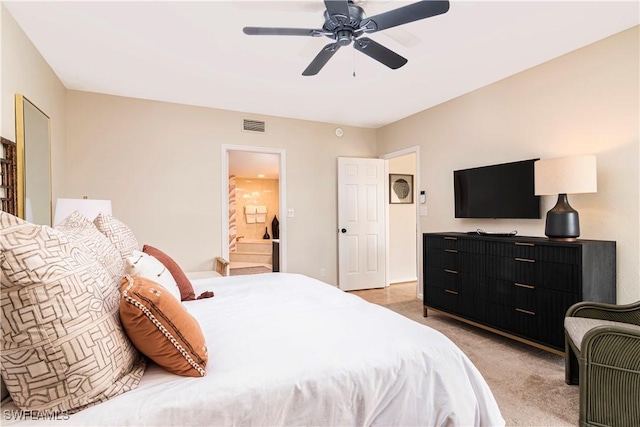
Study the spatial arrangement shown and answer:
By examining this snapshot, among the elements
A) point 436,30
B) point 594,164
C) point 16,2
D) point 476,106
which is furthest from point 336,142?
point 16,2

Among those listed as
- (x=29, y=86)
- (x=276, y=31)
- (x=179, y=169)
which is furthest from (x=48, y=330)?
(x=179, y=169)

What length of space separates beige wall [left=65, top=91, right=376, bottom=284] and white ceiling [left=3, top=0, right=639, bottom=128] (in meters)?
0.29

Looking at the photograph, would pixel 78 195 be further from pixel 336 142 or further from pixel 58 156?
pixel 336 142

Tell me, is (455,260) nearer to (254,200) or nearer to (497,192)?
(497,192)

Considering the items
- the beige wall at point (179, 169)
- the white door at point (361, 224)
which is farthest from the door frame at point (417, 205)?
the beige wall at point (179, 169)

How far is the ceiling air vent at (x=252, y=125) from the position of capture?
454 centimetres

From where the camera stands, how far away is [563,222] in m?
2.64

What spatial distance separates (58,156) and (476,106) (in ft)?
14.6

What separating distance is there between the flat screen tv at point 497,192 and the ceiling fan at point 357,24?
178 cm

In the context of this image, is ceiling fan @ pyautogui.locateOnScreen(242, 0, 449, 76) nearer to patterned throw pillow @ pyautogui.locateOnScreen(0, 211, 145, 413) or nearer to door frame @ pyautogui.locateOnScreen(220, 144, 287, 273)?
patterned throw pillow @ pyautogui.locateOnScreen(0, 211, 145, 413)

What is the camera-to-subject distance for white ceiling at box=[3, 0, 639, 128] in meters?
2.28

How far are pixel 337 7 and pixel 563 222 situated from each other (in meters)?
2.32

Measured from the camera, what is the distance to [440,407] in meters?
1.25

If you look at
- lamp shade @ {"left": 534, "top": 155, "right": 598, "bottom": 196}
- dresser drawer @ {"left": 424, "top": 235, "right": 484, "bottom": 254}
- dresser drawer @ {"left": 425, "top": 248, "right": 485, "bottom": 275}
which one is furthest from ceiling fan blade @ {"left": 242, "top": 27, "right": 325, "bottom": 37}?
dresser drawer @ {"left": 425, "top": 248, "right": 485, "bottom": 275}
